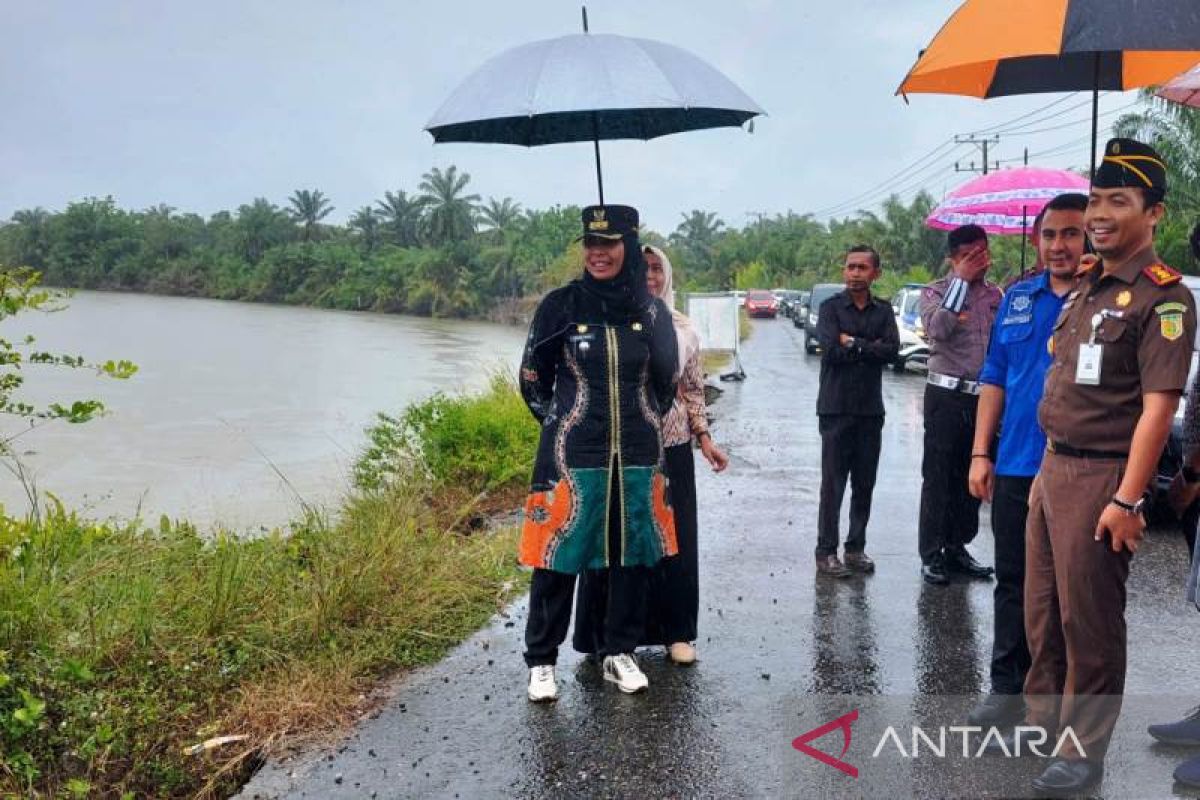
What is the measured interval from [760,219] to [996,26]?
93910 mm

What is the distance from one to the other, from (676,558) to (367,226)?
96650 mm

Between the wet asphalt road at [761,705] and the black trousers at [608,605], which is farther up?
the black trousers at [608,605]

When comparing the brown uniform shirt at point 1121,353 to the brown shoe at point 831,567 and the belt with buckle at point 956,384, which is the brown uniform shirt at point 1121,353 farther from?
the brown shoe at point 831,567

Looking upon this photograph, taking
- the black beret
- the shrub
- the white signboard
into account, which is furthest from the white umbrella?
the white signboard

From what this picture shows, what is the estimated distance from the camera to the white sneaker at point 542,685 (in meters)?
3.82

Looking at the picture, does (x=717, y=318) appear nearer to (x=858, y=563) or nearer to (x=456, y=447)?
(x=456, y=447)

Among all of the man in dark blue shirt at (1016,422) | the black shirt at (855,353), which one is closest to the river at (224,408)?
the black shirt at (855,353)

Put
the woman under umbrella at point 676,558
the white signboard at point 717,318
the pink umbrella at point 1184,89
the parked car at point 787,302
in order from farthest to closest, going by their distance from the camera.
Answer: the parked car at point 787,302 → the white signboard at point 717,318 → the woman under umbrella at point 676,558 → the pink umbrella at point 1184,89

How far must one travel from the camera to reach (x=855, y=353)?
5.33m

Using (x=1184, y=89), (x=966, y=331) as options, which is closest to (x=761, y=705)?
(x=966, y=331)

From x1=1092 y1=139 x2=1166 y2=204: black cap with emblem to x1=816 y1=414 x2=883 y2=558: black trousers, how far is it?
2.56 m

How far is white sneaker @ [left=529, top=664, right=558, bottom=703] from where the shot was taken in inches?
150

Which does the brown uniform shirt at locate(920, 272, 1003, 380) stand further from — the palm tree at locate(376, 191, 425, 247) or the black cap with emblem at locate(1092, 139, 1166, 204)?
the palm tree at locate(376, 191, 425, 247)

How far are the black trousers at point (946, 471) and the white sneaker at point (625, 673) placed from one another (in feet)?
6.91
